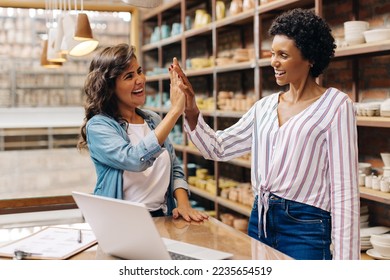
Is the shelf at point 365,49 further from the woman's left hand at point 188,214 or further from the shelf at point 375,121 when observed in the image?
the woman's left hand at point 188,214

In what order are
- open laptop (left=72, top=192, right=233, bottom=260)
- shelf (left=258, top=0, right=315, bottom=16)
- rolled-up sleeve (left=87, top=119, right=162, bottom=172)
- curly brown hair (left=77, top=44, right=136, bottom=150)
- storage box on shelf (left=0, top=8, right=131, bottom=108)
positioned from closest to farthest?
1. open laptop (left=72, top=192, right=233, bottom=260)
2. rolled-up sleeve (left=87, top=119, right=162, bottom=172)
3. curly brown hair (left=77, top=44, right=136, bottom=150)
4. shelf (left=258, top=0, right=315, bottom=16)
5. storage box on shelf (left=0, top=8, right=131, bottom=108)

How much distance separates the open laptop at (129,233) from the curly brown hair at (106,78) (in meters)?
0.63

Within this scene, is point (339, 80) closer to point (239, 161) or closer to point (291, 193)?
point (239, 161)

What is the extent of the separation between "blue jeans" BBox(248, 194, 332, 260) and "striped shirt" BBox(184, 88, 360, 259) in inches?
1.0

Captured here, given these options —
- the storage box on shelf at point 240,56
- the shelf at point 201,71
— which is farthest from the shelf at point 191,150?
the shelf at point 201,71

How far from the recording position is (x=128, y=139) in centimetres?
192

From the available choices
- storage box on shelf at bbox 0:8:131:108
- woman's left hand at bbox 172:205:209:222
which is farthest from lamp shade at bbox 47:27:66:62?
storage box on shelf at bbox 0:8:131:108

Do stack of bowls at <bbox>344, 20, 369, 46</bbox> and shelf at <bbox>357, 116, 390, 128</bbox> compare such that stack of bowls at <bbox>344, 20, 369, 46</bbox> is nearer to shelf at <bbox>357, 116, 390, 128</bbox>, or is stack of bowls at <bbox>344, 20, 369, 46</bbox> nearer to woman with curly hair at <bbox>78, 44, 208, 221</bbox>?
shelf at <bbox>357, 116, 390, 128</bbox>

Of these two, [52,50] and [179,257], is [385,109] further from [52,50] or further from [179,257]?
[52,50]

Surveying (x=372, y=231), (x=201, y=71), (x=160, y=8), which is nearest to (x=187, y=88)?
(x=372, y=231)

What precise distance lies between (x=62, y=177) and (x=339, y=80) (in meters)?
4.42

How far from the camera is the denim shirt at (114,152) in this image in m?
1.75

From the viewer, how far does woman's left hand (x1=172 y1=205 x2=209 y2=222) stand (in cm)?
184

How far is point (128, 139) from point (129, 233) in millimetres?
669
